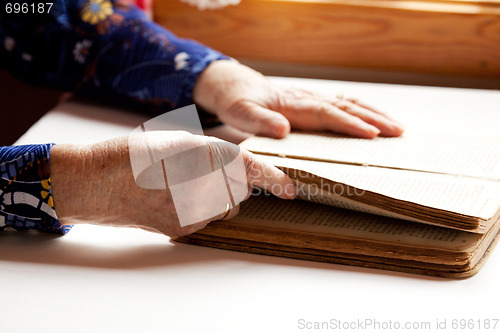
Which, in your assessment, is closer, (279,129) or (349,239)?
(349,239)

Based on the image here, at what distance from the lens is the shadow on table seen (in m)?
0.72

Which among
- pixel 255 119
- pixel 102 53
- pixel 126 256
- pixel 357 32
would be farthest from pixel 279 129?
pixel 357 32

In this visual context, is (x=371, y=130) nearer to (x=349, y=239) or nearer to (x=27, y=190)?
(x=349, y=239)

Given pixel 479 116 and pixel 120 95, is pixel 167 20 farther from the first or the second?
pixel 479 116

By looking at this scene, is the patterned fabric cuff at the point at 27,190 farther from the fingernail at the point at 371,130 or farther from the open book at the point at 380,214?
the fingernail at the point at 371,130

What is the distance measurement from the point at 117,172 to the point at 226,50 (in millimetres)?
751

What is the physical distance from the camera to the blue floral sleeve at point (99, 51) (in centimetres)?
112

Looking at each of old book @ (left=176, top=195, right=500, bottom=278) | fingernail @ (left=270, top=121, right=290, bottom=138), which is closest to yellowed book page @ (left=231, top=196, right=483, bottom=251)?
old book @ (left=176, top=195, right=500, bottom=278)

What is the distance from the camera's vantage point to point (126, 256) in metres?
0.74

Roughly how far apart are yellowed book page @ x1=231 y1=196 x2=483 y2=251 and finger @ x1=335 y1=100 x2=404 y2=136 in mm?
207

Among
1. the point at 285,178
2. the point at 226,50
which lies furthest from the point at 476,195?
the point at 226,50

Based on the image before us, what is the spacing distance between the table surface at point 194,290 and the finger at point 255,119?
23 cm

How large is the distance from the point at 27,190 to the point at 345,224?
1.24ft

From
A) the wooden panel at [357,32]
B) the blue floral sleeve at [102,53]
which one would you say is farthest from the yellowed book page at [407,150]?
the wooden panel at [357,32]
